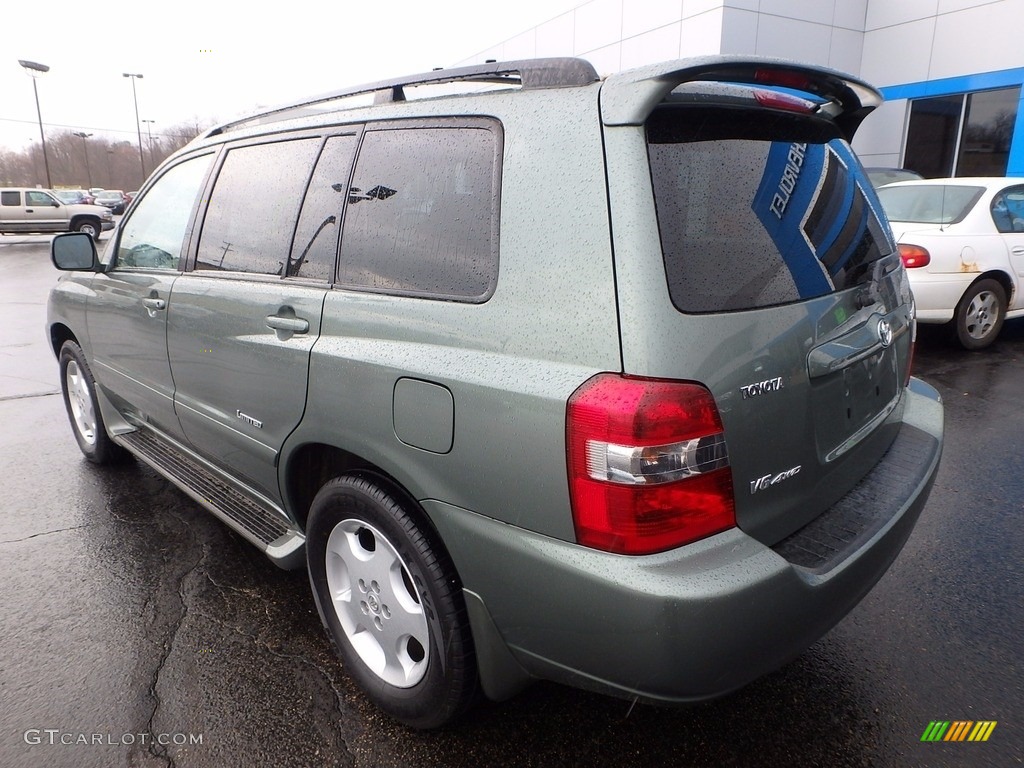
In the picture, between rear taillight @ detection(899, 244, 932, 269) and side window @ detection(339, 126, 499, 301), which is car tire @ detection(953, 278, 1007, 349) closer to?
rear taillight @ detection(899, 244, 932, 269)

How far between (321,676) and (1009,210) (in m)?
7.58

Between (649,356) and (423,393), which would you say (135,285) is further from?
(649,356)

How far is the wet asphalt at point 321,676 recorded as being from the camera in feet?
6.68

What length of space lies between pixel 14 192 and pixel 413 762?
3023 cm

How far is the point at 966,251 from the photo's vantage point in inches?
249

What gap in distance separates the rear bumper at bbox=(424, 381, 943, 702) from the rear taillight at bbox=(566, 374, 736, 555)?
61 millimetres

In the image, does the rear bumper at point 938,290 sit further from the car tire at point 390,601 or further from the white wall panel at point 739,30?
the white wall panel at point 739,30

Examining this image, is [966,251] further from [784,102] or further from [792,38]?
[792,38]

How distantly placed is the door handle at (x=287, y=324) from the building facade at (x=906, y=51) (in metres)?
15.1

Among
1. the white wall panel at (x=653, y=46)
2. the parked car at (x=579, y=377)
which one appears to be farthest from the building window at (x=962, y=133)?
the parked car at (x=579, y=377)

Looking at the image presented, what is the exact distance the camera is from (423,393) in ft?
5.88

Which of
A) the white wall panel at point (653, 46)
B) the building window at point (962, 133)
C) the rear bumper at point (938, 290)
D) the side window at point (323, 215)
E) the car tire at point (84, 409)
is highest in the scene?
the white wall panel at point (653, 46)

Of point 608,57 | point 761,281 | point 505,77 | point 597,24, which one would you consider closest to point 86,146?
point 597,24

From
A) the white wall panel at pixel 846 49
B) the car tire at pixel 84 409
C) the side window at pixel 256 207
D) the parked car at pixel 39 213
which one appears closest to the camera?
the side window at pixel 256 207
